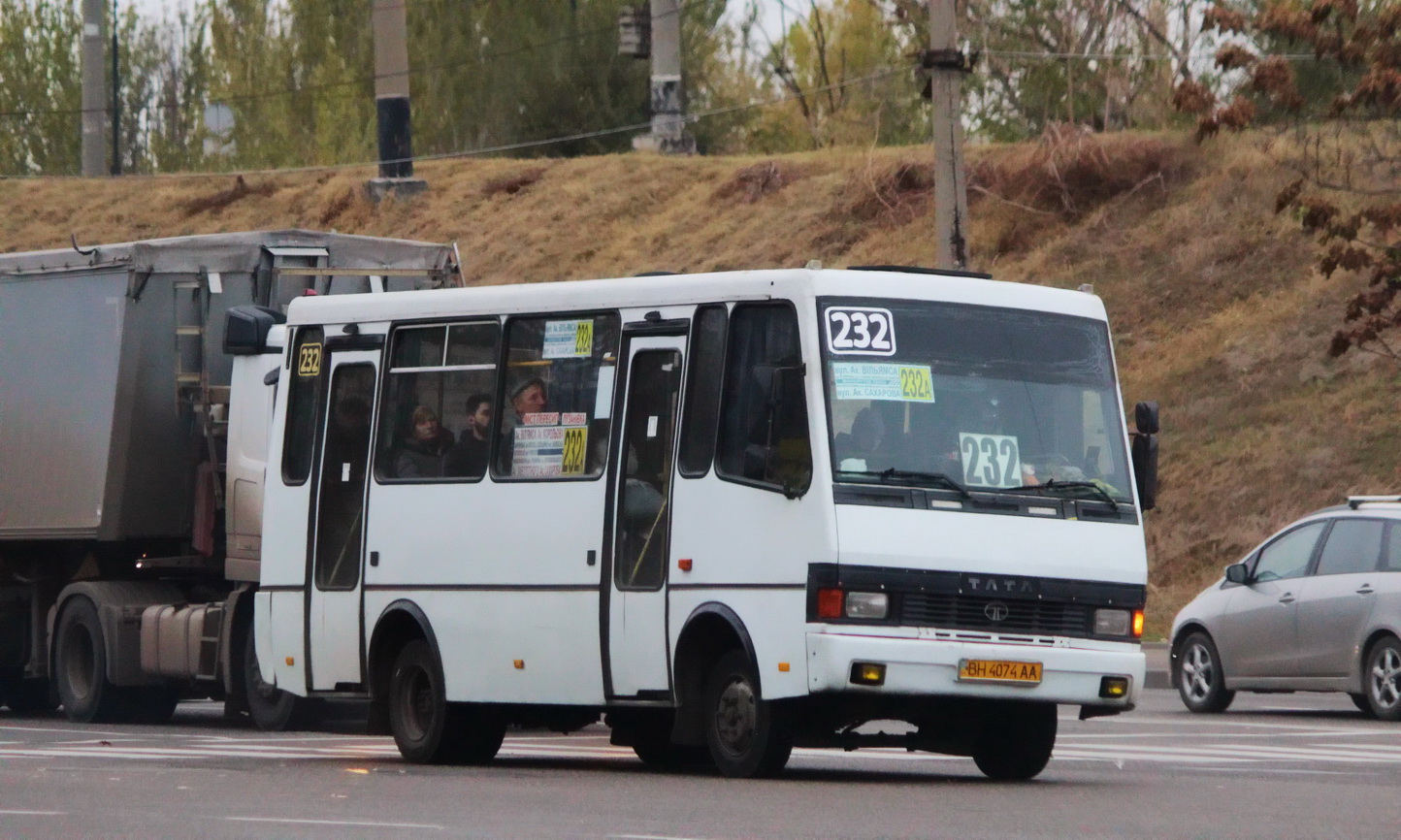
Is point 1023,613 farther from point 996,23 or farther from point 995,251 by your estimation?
point 996,23

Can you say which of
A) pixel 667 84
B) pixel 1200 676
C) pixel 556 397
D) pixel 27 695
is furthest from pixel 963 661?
pixel 667 84

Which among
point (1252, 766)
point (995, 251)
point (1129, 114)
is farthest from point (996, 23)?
point (1252, 766)

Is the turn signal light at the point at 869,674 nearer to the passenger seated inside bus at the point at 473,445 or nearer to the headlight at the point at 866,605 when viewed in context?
the headlight at the point at 866,605

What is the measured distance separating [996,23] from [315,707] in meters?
28.0

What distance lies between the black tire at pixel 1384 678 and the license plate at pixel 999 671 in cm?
659

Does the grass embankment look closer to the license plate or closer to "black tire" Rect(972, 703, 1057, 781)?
"black tire" Rect(972, 703, 1057, 781)

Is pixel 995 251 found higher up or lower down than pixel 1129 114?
lower down

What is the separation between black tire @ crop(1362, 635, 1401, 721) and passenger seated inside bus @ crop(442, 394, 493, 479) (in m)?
7.50

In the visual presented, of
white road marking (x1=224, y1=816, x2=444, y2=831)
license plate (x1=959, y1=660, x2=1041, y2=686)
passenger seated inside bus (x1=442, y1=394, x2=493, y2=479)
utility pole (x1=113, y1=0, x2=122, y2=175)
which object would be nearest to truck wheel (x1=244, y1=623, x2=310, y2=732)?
passenger seated inside bus (x1=442, y1=394, x2=493, y2=479)

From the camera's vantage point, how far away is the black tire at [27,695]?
76.3 feet

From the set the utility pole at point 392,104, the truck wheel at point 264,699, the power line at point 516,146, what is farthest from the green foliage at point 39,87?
the truck wheel at point 264,699

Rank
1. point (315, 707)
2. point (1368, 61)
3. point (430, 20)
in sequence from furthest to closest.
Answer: point (430, 20) → point (1368, 61) → point (315, 707)

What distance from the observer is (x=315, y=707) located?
20.2 metres

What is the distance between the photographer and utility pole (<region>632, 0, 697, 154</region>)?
173 ft
